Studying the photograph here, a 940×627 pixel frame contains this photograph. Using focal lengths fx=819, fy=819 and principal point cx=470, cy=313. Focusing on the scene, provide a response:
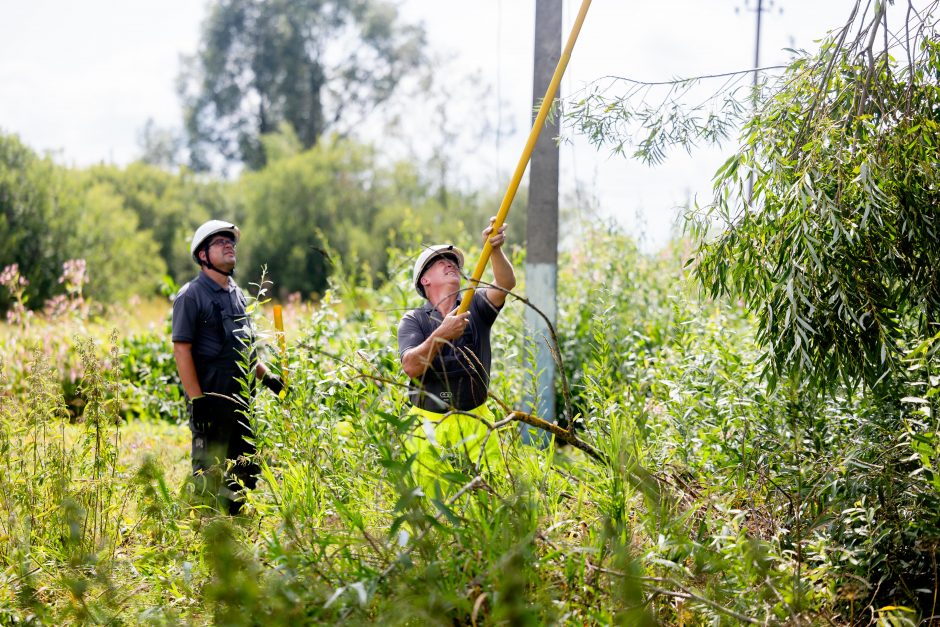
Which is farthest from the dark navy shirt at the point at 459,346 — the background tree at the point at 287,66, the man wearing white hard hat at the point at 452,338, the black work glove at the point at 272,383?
the background tree at the point at 287,66

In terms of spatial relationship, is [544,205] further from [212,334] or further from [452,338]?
[452,338]

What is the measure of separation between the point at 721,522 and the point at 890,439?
94 cm

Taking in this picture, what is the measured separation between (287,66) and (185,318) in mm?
40566

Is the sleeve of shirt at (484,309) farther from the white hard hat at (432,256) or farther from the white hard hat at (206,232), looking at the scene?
the white hard hat at (206,232)

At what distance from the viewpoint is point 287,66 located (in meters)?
42.3

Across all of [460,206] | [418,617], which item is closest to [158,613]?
[418,617]

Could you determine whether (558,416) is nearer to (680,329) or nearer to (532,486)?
(680,329)

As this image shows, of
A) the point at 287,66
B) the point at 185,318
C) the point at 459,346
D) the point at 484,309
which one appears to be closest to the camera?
the point at 459,346

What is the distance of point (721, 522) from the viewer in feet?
9.91

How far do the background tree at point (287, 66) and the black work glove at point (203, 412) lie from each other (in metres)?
38.9

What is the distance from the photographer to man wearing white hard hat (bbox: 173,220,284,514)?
462cm

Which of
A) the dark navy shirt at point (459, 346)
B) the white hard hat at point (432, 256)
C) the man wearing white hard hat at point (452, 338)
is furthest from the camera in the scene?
the white hard hat at point (432, 256)

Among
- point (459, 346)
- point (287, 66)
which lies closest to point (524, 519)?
point (459, 346)

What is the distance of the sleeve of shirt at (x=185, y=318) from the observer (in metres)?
4.61
